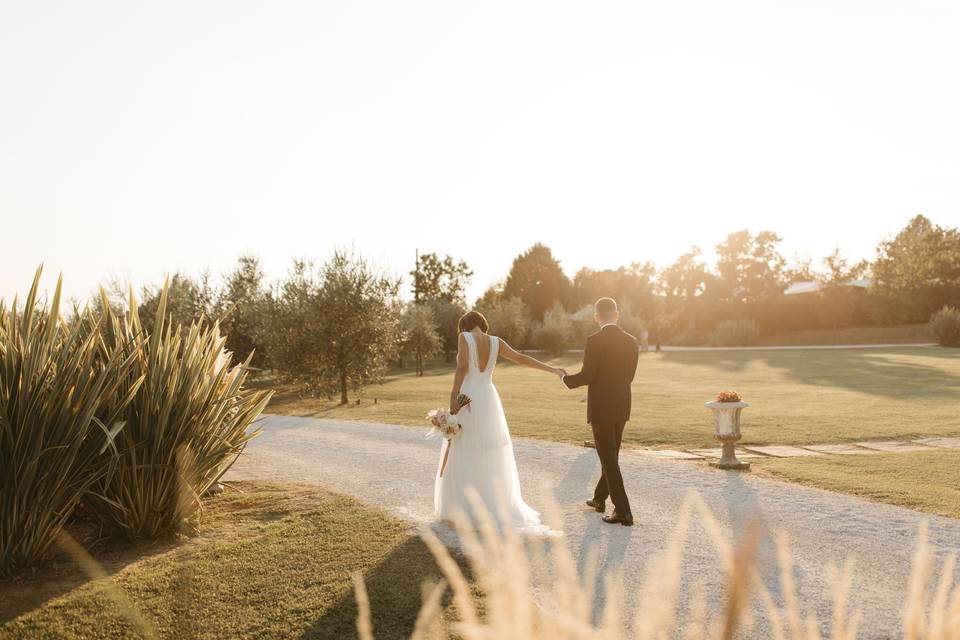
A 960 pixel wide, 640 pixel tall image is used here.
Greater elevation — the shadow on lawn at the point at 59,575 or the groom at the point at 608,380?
the groom at the point at 608,380

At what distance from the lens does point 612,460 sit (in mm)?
7961

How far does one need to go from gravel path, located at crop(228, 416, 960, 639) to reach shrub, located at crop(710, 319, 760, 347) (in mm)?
52460

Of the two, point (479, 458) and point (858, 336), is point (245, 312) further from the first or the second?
point (858, 336)

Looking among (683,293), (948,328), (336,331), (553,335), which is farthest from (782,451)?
(683,293)

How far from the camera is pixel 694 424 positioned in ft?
60.0

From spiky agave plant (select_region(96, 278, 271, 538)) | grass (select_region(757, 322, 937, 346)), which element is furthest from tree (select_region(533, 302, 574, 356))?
spiky agave plant (select_region(96, 278, 271, 538))

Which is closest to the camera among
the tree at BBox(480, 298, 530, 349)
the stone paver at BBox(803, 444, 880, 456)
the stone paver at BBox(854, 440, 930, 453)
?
the stone paver at BBox(803, 444, 880, 456)

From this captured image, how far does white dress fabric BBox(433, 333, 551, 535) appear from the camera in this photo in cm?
801

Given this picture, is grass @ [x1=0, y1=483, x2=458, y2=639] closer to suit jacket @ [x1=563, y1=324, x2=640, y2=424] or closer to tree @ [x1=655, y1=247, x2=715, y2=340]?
suit jacket @ [x1=563, y1=324, x2=640, y2=424]

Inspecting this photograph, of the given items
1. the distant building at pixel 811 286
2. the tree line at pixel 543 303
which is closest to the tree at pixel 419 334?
the tree line at pixel 543 303

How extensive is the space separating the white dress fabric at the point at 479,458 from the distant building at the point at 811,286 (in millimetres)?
65424

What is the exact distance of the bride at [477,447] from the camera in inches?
316

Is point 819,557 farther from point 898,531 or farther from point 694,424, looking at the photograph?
point 694,424

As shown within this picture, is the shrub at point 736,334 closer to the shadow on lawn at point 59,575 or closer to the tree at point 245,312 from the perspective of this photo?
the tree at point 245,312
